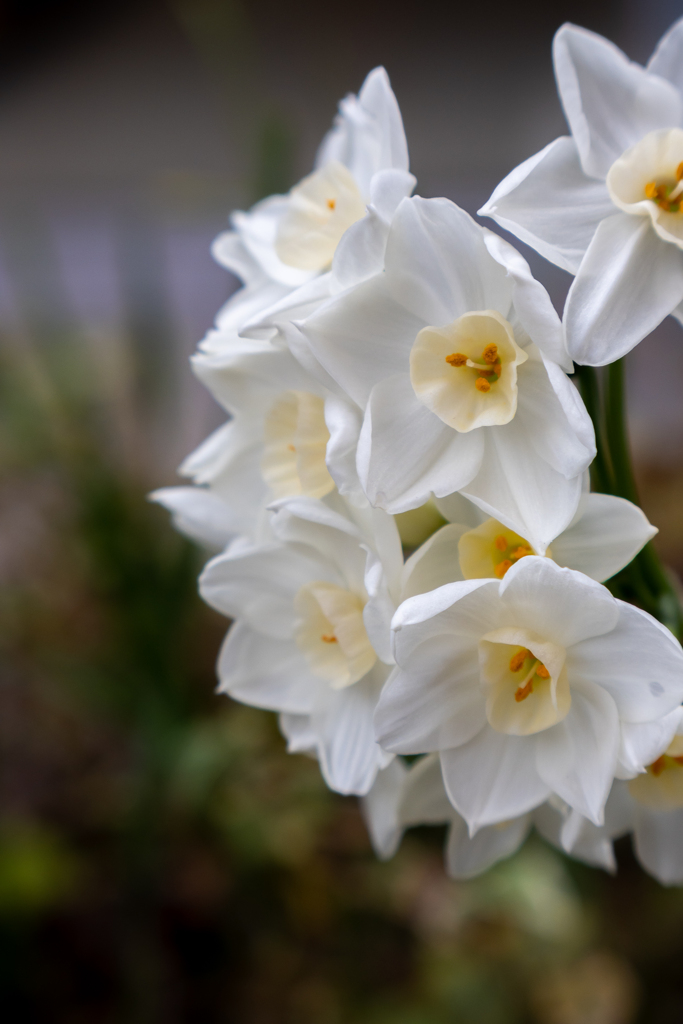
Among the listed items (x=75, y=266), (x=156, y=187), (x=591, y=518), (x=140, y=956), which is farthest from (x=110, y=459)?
(x=75, y=266)

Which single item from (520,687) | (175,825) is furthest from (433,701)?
(175,825)

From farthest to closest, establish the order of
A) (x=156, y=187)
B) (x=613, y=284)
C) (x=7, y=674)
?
(x=156, y=187) → (x=7, y=674) → (x=613, y=284)

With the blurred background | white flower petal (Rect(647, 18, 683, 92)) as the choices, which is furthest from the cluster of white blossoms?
the blurred background

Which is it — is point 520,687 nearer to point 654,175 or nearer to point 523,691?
point 523,691

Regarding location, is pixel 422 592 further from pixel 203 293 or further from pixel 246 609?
pixel 203 293

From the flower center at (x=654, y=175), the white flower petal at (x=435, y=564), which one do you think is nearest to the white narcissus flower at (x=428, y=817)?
the white flower petal at (x=435, y=564)
